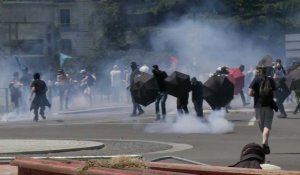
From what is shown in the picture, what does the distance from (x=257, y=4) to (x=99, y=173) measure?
55.9 metres

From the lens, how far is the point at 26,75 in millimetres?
33719

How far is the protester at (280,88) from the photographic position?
2450 cm

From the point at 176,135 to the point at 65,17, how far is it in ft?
199

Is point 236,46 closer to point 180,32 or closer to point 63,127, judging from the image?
point 180,32

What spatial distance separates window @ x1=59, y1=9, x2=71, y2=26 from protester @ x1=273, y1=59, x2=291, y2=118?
54.6 metres

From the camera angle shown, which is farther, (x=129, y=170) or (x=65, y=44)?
(x=65, y=44)

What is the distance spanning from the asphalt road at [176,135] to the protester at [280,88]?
1.30 feet

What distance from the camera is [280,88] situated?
81.4 feet

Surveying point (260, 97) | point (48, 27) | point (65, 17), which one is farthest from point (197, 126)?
point (65, 17)

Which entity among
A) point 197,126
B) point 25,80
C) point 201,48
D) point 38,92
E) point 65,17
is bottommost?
point 197,126

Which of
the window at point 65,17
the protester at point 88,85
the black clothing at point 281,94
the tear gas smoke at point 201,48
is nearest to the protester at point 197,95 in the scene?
the black clothing at point 281,94

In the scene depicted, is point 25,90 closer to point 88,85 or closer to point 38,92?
point 88,85

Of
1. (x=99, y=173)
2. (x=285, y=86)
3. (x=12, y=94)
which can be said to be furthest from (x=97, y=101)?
(x=99, y=173)

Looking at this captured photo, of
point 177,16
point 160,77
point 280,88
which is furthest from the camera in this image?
point 177,16
